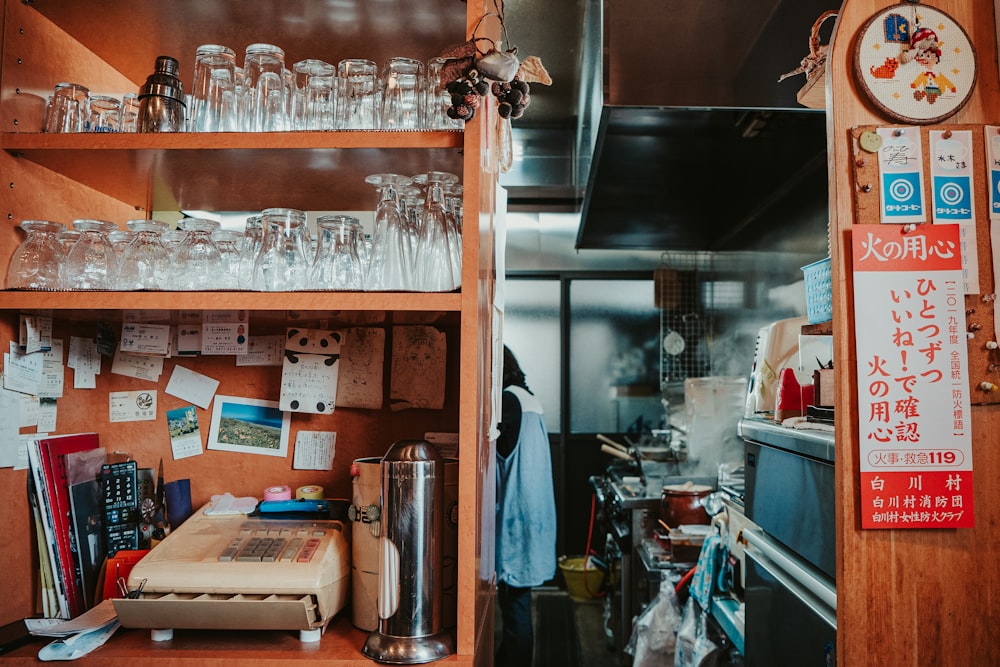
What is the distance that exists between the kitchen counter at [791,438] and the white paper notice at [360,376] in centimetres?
102

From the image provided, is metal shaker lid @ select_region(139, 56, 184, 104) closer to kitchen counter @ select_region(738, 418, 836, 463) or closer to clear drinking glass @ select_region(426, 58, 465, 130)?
clear drinking glass @ select_region(426, 58, 465, 130)

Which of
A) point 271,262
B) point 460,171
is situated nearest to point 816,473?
point 460,171

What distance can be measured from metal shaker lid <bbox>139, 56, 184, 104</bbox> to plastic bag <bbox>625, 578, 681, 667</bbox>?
247 cm

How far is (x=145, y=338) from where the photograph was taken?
1753 millimetres

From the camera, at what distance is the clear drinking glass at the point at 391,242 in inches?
55.4

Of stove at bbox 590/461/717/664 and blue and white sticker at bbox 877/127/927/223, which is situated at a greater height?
blue and white sticker at bbox 877/127/927/223

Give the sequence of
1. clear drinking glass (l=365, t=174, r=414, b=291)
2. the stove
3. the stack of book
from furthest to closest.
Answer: the stove < the stack of book < clear drinking glass (l=365, t=174, r=414, b=291)

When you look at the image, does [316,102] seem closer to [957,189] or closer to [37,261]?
[37,261]

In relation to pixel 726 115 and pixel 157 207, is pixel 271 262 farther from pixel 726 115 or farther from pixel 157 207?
pixel 726 115

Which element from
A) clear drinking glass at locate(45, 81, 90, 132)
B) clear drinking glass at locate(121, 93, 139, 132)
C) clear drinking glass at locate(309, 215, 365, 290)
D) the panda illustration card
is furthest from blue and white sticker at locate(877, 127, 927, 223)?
clear drinking glass at locate(45, 81, 90, 132)

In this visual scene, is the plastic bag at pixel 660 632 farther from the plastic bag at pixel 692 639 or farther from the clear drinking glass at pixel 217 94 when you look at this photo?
the clear drinking glass at pixel 217 94

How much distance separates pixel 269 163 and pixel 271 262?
22 cm

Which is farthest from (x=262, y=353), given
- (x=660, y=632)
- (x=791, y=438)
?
(x=660, y=632)

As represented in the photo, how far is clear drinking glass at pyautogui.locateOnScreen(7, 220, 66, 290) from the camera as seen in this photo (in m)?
1.46
